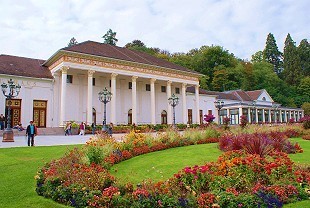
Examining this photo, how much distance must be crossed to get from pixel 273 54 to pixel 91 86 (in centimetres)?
8191

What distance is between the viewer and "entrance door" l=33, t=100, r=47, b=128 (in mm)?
32906

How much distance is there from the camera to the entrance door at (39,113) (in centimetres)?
3291

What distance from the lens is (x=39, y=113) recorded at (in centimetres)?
3328

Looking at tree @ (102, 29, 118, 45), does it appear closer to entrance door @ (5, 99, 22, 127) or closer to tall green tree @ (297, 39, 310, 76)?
entrance door @ (5, 99, 22, 127)

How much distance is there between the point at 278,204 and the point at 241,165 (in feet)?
5.06

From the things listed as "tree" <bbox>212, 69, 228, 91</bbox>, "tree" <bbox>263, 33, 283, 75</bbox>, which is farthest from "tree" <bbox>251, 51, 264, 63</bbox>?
"tree" <bbox>212, 69, 228, 91</bbox>

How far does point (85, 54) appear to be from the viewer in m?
32.9

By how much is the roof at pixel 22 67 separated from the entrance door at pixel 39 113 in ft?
10.5

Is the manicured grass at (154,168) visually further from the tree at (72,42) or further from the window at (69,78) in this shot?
the tree at (72,42)

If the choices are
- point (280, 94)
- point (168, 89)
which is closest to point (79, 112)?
point (168, 89)

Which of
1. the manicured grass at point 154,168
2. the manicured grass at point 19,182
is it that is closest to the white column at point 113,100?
the manicured grass at point 19,182

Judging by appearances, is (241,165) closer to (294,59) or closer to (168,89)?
(168,89)

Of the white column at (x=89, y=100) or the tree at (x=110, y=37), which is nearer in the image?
the white column at (x=89, y=100)

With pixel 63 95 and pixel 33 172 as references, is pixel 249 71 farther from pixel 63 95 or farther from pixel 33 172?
pixel 33 172
